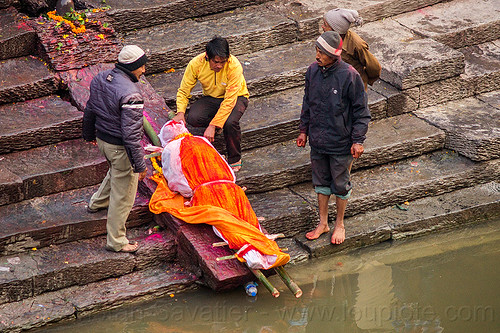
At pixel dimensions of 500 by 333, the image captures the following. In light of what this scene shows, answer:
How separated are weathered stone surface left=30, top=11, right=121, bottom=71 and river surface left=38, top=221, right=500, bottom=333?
288 cm

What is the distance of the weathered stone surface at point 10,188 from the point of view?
20.4 ft

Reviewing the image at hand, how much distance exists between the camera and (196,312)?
5.74 meters

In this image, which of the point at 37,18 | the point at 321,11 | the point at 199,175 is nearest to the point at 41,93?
the point at 37,18

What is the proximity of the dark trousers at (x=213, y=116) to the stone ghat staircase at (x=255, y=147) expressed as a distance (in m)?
0.28

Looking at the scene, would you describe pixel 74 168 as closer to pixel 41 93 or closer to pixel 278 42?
pixel 41 93

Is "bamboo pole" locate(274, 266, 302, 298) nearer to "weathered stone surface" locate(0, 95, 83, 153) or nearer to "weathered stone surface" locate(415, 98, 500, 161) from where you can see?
"weathered stone surface" locate(0, 95, 83, 153)

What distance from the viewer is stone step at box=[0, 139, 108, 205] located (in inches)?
248

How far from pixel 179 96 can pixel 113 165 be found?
4.12 feet

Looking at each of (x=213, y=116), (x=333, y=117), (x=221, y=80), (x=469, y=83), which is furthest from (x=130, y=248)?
(x=469, y=83)

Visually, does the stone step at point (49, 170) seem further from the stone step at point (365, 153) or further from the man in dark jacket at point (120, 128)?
the stone step at point (365, 153)

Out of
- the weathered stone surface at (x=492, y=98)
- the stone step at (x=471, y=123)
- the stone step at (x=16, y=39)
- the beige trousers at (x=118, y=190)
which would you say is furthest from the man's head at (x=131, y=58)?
the weathered stone surface at (x=492, y=98)

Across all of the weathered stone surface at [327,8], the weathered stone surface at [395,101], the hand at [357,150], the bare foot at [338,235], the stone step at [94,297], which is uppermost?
the weathered stone surface at [327,8]

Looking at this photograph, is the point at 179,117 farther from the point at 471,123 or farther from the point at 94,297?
the point at 471,123

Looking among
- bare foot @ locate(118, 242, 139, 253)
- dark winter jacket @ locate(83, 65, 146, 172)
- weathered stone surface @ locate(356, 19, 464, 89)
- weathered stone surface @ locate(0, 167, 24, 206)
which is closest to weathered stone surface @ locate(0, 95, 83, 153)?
weathered stone surface @ locate(0, 167, 24, 206)
